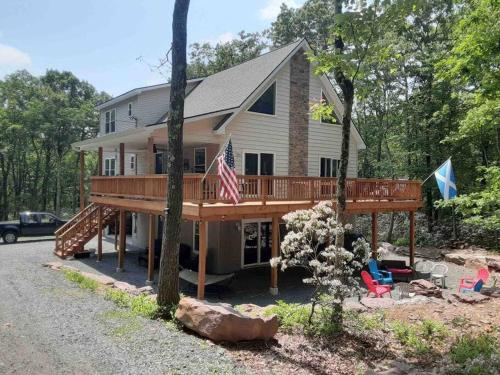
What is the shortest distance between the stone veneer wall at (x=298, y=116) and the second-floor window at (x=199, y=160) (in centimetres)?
390

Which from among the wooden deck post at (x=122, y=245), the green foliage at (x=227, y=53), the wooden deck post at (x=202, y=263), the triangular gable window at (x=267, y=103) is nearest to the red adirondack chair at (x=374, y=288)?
the wooden deck post at (x=202, y=263)

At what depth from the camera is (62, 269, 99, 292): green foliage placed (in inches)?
419

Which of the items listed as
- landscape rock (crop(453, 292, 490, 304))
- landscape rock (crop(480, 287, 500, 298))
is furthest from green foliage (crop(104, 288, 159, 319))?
landscape rock (crop(480, 287, 500, 298))

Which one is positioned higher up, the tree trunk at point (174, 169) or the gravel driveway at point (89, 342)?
the tree trunk at point (174, 169)

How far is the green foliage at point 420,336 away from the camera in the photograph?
686 centimetres

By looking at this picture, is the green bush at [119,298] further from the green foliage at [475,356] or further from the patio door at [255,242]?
the patio door at [255,242]

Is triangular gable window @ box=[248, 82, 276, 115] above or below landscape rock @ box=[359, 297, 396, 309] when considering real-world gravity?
above

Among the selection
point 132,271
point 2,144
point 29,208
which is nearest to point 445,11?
point 132,271

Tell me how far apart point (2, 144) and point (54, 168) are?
679 centimetres

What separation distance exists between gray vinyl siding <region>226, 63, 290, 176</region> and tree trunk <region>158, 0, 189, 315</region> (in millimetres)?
7636

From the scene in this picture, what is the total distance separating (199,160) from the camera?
56.9ft

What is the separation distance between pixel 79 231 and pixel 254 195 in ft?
35.6

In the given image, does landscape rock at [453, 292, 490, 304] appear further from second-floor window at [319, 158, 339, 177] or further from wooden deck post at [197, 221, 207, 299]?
second-floor window at [319, 158, 339, 177]

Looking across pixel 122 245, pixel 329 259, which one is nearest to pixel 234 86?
pixel 122 245
